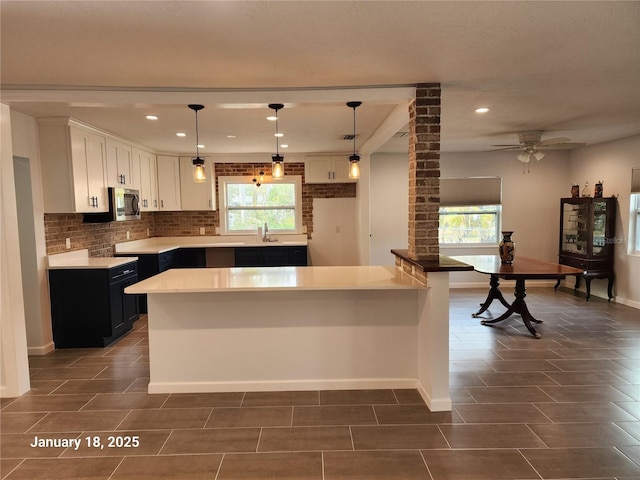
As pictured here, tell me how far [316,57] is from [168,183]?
4.41 metres

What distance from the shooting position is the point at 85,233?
15.1ft

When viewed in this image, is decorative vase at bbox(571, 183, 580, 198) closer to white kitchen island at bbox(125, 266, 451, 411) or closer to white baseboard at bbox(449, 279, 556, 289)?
white baseboard at bbox(449, 279, 556, 289)

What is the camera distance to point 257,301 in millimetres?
3102

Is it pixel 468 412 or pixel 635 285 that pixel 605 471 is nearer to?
pixel 468 412

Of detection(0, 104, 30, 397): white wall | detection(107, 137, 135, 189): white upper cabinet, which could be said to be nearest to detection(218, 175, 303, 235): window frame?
detection(107, 137, 135, 189): white upper cabinet

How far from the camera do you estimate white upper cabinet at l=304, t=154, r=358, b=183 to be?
6227 millimetres

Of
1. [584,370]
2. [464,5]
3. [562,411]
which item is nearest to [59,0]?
[464,5]

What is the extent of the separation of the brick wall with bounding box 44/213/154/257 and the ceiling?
1.16 metres

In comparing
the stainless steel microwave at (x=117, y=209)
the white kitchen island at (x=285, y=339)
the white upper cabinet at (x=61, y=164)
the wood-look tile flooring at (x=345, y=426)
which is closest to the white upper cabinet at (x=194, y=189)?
the stainless steel microwave at (x=117, y=209)

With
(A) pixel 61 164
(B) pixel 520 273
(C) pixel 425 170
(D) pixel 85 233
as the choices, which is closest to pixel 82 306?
(D) pixel 85 233

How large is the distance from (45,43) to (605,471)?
157 inches

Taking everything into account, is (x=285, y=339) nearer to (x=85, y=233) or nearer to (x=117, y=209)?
(x=117, y=209)

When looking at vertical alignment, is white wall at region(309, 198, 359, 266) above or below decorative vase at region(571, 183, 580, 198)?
below

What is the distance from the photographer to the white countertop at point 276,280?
283 cm
